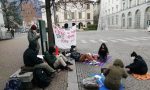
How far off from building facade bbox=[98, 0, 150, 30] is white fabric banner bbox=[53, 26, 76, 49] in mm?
35250

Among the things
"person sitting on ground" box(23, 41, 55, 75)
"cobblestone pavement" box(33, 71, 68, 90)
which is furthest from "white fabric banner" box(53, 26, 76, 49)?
"person sitting on ground" box(23, 41, 55, 75)

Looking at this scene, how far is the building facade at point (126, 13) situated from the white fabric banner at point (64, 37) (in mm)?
35250

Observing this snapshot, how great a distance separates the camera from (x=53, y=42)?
13.7 meters

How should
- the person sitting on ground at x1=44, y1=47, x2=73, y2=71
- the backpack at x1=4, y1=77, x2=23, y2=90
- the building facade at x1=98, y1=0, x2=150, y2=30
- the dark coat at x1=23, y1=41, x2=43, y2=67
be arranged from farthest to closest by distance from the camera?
the building facade at x1=98, y1=0, x2=150, y2=30, the person sitting on ground at x1=44, y1=47, x2=73, y2=71, the dark coat at x1=23, y1=41, x2=43, y2=67, the backpack at x1=4, y1=77, x2=23, y2=90

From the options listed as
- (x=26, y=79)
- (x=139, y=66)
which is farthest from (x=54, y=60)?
(x=139, y=66)

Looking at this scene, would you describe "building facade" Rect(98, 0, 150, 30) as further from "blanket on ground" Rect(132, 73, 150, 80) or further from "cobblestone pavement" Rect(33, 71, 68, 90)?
"cobblestone pavement" Rect(33, 71, 68, 90)

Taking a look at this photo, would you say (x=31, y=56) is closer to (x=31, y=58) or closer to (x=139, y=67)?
(x=31, y=58)

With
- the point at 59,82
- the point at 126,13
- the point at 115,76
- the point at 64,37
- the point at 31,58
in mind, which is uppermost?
the point at 126,13

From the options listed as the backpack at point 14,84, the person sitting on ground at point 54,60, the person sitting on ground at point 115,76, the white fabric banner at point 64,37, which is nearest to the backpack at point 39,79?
the backpack at point 14,84

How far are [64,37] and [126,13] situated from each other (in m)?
48.3

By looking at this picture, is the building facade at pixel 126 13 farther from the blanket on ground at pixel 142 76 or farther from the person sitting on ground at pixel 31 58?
the person sitting on ground at pixel 31 58

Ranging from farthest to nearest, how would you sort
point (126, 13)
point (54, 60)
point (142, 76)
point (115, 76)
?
1. point (126, 13)
2. point (54, 60)
3. point (142, 76)
4. point (115, 76)

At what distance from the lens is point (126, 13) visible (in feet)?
191

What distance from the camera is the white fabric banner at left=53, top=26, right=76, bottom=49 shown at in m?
12.9
